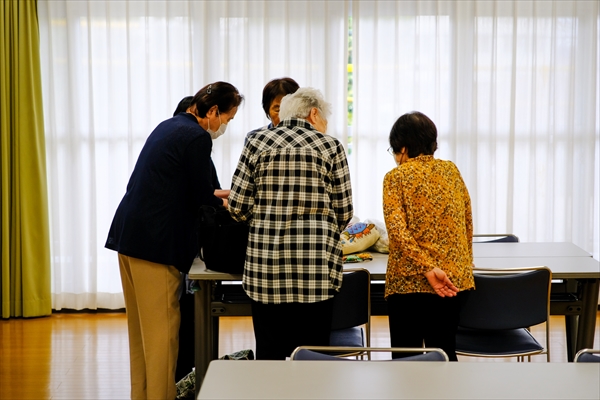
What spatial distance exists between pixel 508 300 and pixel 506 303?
1 centimetres

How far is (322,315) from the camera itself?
2676 millimetres

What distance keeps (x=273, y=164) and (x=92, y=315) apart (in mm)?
3181

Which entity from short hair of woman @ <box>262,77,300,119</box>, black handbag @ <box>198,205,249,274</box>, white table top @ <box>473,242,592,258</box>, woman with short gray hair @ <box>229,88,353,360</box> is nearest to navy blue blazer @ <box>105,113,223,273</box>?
black handbag @ <box>198,205,249,274</box>

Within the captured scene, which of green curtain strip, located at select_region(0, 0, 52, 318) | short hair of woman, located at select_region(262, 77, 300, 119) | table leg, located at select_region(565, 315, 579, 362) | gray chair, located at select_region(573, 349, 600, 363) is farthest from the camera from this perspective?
green curtain strip, located at select_region(0, 0, 52, 318)

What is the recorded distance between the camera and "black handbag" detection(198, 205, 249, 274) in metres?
2.79

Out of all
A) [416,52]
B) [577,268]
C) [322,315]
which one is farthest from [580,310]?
[416,52]

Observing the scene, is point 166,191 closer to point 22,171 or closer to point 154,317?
point 154,317

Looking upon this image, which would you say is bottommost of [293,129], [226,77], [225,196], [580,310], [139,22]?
[580,310]

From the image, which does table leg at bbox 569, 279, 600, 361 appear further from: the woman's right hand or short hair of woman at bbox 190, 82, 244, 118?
short hair of woman at bbox 190, 82, 244, 118

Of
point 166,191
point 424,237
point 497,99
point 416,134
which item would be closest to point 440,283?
point 424,237

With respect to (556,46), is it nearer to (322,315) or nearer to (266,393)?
(322,315)

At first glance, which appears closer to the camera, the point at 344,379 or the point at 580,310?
the point at 344,379

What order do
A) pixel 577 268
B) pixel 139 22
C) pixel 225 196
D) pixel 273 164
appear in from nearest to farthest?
pixel 273 164, pixel 577 268, pixel 225 196, pixel 139 22

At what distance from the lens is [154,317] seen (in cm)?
303
